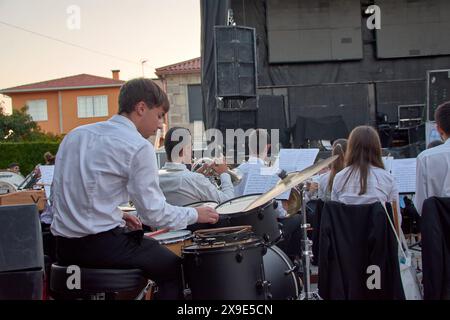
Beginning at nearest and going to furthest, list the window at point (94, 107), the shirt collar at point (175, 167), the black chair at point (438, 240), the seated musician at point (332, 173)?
1. the black chair at point (438, 240)
2. the shirt collar at point (175, 167)
3. the seated musician at point (332, 173)
4. the window at point (94, 107)

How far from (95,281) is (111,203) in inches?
15.6

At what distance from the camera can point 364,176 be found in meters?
4.79

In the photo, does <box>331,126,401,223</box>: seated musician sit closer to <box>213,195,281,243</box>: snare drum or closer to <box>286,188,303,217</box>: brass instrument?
<box>286,188,303,217</box>: brass instrument

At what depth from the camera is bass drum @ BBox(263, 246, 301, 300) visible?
3.83 meters

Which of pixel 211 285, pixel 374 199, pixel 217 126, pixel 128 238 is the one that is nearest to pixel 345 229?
pixel 374 199

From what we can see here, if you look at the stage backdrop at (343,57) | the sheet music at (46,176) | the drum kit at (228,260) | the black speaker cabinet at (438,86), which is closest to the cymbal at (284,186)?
the drum kit at (228,260)

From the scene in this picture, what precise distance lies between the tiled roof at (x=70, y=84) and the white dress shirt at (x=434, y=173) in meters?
38.3

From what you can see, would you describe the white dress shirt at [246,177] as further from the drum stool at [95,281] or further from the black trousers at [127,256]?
the drum stool at [95,281]

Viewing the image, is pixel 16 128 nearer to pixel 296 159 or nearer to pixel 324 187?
pixel 324 187

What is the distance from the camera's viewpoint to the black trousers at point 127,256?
3.12 m

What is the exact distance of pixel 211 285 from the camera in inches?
127

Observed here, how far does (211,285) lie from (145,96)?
3.46ft

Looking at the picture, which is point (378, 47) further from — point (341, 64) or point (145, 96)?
point (145, 96)

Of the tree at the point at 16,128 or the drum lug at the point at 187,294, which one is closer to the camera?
the drum lug at the point at 187,294
